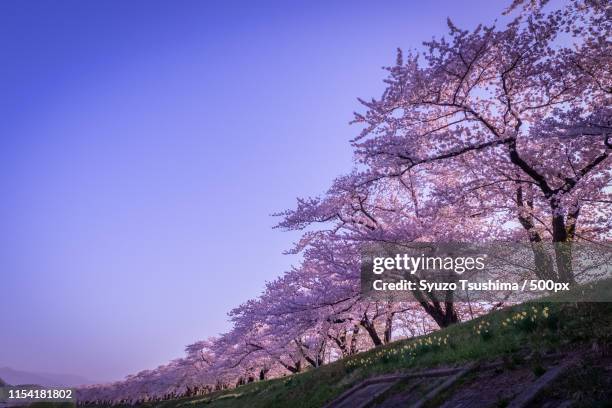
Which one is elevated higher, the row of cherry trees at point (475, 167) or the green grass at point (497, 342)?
the row of cherry trees at point (475, 167)

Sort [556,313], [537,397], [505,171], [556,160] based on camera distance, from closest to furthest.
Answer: [537,397]
[556,313]
[556,160]
[505,171]

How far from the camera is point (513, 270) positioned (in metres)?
20.2

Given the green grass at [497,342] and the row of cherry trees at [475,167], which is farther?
the row of cherry trees at [475,167]

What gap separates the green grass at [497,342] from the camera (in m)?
7.86

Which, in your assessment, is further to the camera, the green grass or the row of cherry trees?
the row of cherry trees

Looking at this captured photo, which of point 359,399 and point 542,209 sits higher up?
point 542,209

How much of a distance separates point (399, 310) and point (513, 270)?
27.7ft

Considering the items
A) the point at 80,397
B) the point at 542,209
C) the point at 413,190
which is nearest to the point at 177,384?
the point at 80,397

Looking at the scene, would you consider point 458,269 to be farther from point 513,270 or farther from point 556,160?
point 556,160

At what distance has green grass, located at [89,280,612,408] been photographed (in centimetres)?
786

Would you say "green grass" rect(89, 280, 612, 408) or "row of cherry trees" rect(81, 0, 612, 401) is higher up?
"row of cherry trees" rect(81, 0, 612, 401)

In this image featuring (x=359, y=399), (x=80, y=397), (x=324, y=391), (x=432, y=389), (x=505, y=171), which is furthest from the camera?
(x=80, y=397)

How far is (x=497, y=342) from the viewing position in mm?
9031

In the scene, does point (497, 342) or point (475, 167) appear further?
point (475, 167)
